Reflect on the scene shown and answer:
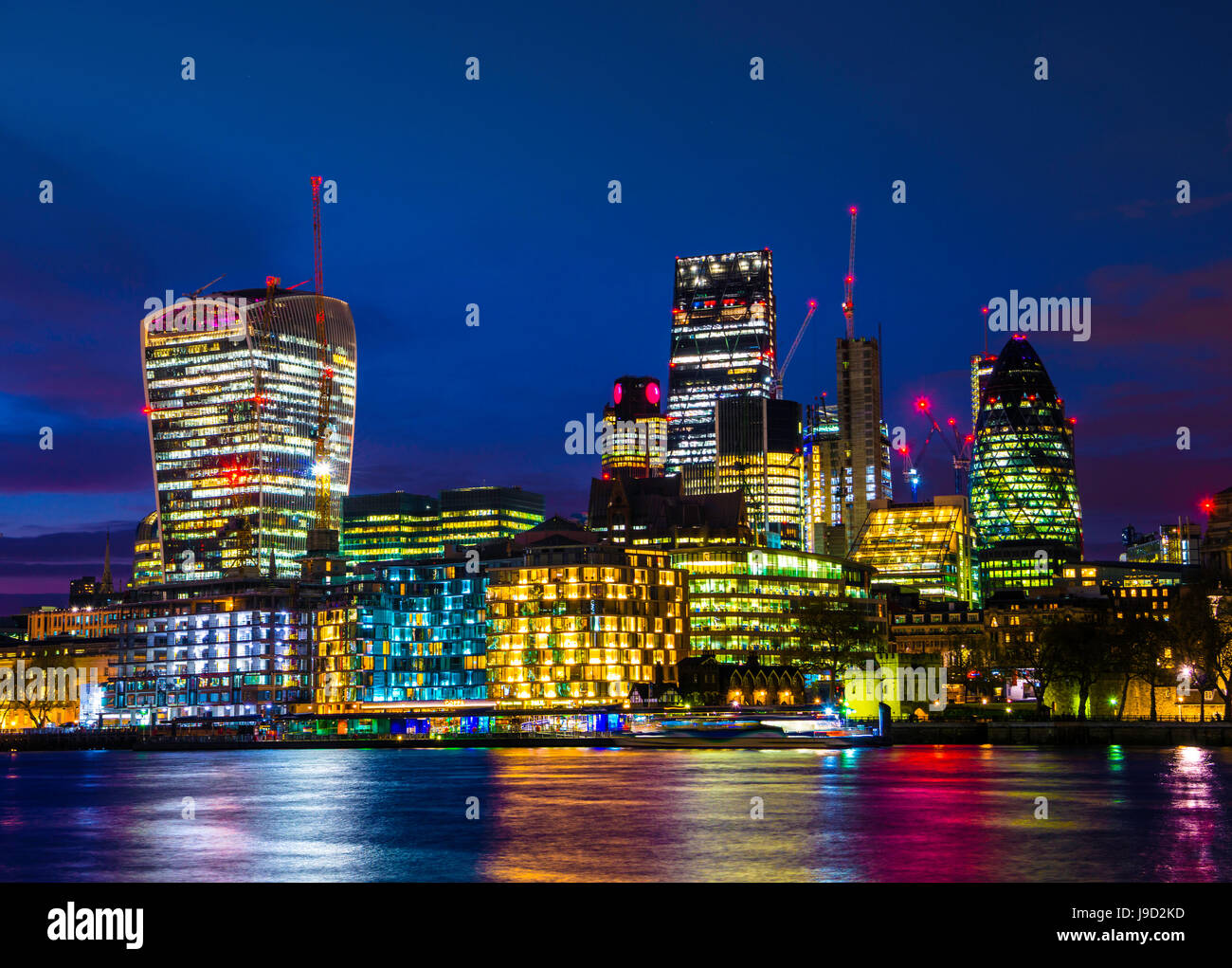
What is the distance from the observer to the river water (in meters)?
57.3

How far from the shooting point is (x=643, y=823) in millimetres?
74938

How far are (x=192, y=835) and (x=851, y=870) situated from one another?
115 ft

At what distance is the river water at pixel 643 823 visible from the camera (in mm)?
57281

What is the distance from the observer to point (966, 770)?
4742 inches

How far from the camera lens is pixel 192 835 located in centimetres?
7381
